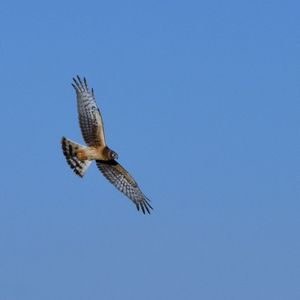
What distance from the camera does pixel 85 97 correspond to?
76.2 feet

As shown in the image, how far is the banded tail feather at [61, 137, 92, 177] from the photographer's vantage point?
22.2 metres

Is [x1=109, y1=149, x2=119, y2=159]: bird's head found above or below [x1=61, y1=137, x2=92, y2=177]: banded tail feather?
above

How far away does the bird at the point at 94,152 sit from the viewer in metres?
22.2

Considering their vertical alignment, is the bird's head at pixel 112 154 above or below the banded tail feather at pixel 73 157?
above

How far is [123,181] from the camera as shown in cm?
2366

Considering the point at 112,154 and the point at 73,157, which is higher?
the point at 112,154

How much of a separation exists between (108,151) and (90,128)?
0.95 meters

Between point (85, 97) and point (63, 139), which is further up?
point (85, 97)

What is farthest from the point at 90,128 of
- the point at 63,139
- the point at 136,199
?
the point at 136,199

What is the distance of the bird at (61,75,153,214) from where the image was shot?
22.2 metres

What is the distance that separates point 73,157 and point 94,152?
58 centimetres

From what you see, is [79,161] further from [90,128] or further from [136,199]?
[136,199]

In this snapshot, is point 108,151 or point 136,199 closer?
point 108,151

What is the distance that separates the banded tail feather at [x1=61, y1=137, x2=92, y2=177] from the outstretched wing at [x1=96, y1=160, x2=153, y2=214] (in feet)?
3.22
